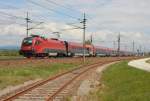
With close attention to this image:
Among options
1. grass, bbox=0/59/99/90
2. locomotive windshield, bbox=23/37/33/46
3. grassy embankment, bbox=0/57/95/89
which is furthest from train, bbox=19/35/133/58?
grassy embankment, bbox=0/57/95/89

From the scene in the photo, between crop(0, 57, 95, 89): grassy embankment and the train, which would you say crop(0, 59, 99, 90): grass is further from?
the train

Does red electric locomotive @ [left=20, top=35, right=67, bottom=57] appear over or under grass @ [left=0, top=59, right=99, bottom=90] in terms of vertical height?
over

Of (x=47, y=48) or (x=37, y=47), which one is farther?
(x=47, y=48)

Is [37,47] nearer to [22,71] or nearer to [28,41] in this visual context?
[28,41]

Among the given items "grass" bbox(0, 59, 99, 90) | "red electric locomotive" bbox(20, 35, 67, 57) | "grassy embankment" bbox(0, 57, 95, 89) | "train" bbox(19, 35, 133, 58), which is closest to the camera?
"grassy embankment" bbox(0, 57, 95, 89)

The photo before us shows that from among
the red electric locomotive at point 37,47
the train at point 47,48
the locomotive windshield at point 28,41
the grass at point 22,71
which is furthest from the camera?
the train at point 47,48

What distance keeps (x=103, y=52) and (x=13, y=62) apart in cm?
6758

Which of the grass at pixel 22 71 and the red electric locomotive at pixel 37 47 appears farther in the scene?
the red electric locomotive at pixel 37 47

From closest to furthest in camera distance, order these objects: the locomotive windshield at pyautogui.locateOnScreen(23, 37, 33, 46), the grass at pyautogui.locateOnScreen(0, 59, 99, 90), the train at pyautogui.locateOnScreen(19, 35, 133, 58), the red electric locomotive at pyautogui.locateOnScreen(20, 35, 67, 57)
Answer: the grass at pyautogui.locateOnScreen(0, 59, 99, 90) → the red electric locomotive at pyautogui.locateOnScreen(20, 35, 67, 57) → the locomotive windshield at pyautogui.locateOnScreen(23, 37, 33, 46) → the train at pyautogui.locateOnScreen(19, 35, 133, 58)

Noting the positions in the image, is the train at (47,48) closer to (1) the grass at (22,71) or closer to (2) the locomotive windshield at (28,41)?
(2) the locomotive windshield at (28,41)

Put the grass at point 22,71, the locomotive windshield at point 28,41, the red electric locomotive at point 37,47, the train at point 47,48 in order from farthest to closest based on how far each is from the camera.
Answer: the train at point 47,48
the locomotive windshield at point 28,41
the red electric locomotive at point 37,47
the grass at point 22,71

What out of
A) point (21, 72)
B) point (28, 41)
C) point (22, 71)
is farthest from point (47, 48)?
point (21, 72)

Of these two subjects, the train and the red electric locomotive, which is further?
the train

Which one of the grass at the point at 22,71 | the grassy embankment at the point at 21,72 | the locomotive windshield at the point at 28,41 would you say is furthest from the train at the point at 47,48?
the grassy embankment at the point at 21,72
